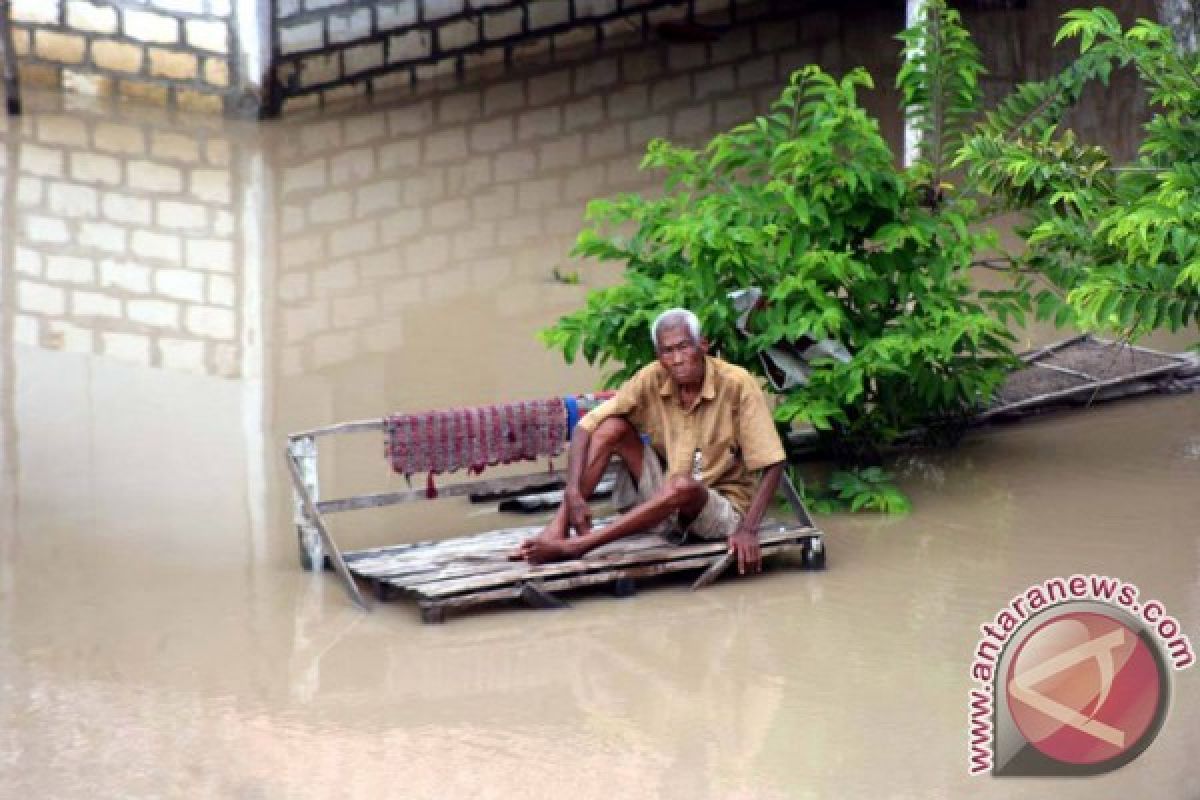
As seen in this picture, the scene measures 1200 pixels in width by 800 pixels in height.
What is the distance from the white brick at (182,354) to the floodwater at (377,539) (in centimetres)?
2

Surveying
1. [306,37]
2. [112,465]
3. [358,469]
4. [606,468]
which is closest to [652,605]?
[606,468]

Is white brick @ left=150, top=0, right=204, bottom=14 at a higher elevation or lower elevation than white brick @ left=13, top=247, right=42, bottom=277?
higher

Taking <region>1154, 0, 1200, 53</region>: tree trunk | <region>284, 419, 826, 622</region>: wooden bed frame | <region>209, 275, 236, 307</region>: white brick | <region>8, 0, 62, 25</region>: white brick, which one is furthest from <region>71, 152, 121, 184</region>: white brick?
<region>1154, 0, 1200, 53</region>: tree trunk

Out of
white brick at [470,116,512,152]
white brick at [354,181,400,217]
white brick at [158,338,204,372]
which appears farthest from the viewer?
white brick at [470,116,512,152]

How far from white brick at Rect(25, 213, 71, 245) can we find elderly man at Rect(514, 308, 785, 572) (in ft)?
17.1

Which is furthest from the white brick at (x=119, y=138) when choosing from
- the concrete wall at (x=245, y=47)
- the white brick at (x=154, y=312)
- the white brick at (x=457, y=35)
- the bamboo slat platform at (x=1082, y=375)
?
the bamboo slat platform at (x=1082, y=375)

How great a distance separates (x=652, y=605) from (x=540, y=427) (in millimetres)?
917

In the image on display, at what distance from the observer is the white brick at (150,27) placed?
14.6 meters

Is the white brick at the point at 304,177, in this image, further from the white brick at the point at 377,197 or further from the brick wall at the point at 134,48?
the brick wall at the point at 134,48

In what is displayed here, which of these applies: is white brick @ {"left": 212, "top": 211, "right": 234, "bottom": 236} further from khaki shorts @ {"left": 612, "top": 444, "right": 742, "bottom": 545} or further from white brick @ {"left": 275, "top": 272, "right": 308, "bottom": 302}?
khaki shorts @ {"left": 612, "top": 444, "right": 742, "bottom": 545}

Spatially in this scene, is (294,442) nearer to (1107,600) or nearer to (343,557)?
(343,557)

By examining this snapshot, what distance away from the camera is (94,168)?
13.4 m

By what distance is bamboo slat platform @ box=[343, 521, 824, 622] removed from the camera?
24.4 feet

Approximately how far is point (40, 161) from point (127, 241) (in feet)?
5.32
